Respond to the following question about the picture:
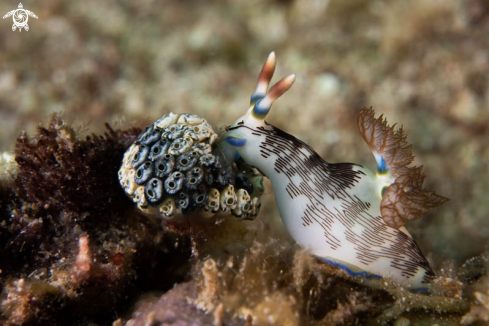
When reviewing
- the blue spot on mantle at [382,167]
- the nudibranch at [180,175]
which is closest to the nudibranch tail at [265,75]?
the nudibranch at [180,175]

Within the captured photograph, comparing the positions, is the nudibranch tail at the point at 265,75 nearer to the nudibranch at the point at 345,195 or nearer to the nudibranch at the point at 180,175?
the nudibranch at the point at 345,195

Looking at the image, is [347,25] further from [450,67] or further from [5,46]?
[5,46]

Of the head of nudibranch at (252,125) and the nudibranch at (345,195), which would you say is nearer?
the nudibranch at (345,195)

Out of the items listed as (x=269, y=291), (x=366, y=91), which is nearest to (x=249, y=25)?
(x=366, y=91)

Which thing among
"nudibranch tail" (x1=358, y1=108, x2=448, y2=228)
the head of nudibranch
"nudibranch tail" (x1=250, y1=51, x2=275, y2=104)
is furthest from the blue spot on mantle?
"nudibranch tail" (x1=250, y1=51, x2=275, y2=104)

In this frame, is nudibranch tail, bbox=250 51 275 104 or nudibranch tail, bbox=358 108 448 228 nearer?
nudibranch tail, bbox=358 108 448 228

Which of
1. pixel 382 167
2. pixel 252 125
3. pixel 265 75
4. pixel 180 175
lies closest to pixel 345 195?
pixel 382 167

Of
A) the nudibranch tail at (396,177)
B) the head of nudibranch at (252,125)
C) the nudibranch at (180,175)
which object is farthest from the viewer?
→ the head of nudibranch at (252,125)

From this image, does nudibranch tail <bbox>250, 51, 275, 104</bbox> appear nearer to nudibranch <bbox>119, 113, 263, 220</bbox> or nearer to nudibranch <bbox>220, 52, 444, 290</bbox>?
nudibranch <bbox>220, 52, 444, 290</bbox>
